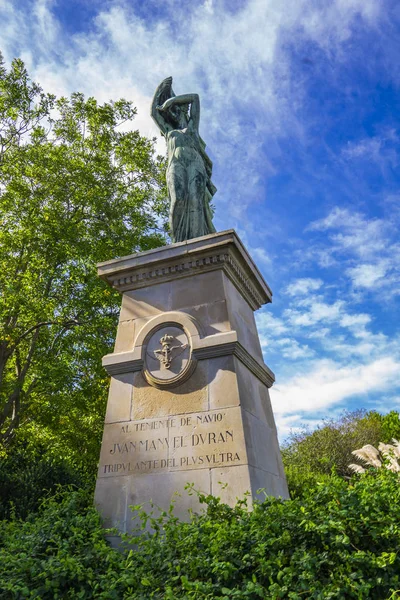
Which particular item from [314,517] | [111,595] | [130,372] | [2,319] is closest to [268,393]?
[130,372]

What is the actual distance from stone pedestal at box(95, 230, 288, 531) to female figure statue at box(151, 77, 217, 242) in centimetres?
115

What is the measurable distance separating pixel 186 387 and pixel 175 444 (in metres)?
0.74

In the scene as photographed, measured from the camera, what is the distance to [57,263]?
1559 centimetres

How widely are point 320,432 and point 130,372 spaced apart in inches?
1179

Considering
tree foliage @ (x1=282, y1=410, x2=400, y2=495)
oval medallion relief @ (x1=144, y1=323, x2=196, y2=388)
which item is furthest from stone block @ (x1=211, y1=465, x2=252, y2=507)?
tree foliage @ (x1=282, y1=410, x2=400, y2=495)

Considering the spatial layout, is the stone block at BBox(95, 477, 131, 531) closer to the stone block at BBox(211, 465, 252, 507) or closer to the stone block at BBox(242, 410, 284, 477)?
the stone block at BBox(211, 465, 252, 507)

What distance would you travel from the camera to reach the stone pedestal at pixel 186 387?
539 cm

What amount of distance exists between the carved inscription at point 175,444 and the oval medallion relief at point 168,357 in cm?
54

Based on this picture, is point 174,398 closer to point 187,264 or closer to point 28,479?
point 187,264

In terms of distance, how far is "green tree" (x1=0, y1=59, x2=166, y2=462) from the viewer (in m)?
14.1

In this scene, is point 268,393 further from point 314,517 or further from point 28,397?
point 28,397

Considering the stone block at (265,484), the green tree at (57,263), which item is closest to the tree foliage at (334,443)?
the green tree at (57,263)

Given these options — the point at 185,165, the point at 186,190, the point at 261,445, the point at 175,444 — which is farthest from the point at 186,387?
the point at 185,165

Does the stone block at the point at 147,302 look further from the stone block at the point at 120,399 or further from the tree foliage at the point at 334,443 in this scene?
the tree foliage at the point at 334,443
